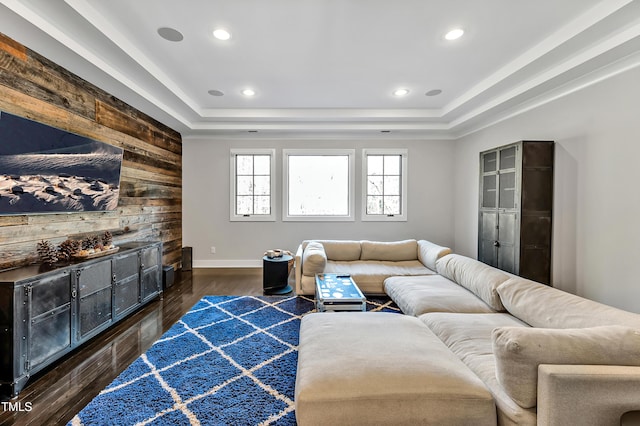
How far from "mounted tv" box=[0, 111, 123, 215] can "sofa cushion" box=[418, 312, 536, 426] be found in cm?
351

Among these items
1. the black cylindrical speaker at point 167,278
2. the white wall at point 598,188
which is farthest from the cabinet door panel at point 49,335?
the white wall at point 598,188

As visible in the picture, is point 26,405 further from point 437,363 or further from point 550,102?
point 550,102

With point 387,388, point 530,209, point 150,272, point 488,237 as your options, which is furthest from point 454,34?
point 150,272

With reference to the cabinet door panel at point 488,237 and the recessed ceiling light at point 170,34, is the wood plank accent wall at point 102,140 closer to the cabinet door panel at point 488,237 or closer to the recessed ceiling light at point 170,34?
the recessed ceiling light at point 170,34

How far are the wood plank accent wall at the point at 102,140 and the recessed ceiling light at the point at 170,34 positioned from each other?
111 centimetres

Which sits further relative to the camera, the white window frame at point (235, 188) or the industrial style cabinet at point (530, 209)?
the white window frame at point (235, 188)

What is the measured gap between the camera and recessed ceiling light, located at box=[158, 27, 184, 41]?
260cm

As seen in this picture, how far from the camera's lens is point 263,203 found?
573cm

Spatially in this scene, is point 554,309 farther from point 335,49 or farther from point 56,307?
point 56,307

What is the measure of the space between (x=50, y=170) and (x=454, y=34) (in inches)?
154

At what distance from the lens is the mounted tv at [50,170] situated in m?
2.28

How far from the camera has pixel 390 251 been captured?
459 cm

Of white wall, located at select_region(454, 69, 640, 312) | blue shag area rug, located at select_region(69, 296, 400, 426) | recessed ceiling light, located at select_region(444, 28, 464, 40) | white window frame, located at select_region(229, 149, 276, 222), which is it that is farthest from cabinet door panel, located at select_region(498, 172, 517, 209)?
white window frame, located at select_region(229, 149, 276, 222)

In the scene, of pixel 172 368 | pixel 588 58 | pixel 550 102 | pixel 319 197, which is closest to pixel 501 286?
pixel 588 58
